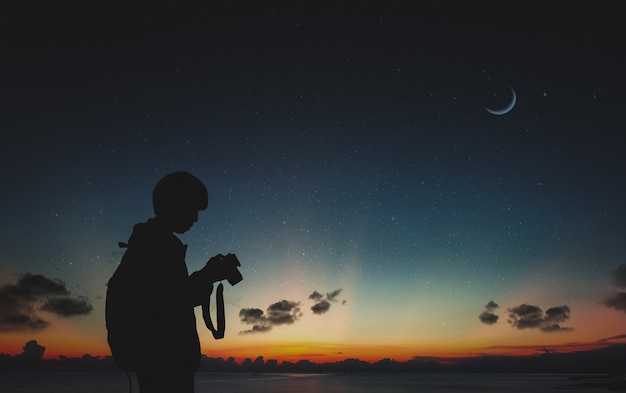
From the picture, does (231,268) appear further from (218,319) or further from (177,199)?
(177,199)

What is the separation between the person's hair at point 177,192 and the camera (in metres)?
2.46

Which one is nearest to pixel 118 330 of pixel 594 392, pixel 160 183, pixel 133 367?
pixel 133 367

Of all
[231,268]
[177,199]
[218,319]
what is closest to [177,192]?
[177,199]

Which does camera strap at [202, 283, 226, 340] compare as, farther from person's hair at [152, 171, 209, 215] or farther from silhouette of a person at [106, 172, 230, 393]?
person's hair at [152, 171, 209, 215]

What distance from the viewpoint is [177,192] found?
8.07ft

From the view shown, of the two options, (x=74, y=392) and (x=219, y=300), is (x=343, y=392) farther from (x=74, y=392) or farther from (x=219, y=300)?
(x=219, y=300)

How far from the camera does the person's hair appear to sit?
96.7 inches

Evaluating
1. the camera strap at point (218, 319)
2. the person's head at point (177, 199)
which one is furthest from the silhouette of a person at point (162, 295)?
the camera strap at point (218, 319)

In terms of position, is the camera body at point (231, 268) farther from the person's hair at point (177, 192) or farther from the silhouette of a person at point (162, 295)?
the person's hair at point (177, 192)

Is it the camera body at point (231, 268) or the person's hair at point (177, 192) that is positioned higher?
the person's hair at point (177, 192)

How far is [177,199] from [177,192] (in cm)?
4

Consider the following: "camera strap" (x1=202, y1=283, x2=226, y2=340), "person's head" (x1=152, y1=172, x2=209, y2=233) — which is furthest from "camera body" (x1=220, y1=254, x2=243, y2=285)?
"person's head" (x1=152, y1=172, x2=209, y2=233)

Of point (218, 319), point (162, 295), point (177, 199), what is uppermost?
point (177, 199)

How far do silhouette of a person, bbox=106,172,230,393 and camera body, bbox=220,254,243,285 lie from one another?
0.11 ft
